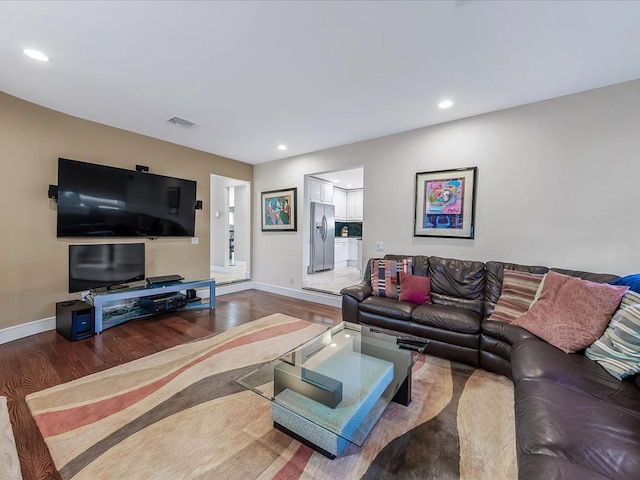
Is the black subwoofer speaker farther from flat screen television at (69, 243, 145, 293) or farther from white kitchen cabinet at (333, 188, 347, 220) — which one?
white kitchen cabinet at (333, 188, 347, 220)

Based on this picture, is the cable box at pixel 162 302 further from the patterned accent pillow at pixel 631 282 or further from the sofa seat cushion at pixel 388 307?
the patterned accent pillow at pixel 631 282

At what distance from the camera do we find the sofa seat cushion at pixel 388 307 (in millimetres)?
2775

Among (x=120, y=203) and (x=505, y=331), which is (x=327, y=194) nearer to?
(x=120, y=203)

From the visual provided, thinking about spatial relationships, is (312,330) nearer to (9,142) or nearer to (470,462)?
(470,462)

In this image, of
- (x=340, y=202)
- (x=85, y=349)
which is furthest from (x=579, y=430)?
(x=340, y=202)

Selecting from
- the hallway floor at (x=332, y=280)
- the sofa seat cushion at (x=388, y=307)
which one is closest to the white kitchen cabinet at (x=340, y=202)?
the hallway floor at (x=332, y=280)

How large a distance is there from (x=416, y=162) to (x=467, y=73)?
1.35 m

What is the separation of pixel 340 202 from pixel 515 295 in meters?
5.85

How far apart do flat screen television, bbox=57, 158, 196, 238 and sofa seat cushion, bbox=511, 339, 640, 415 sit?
4531 millimetres

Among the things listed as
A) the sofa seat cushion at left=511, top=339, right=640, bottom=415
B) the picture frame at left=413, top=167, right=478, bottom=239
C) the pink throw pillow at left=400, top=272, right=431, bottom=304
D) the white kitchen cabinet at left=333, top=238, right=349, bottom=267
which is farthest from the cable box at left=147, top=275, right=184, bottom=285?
the white kitchen cabinet at left=333, top=238, right=349, bottom=267

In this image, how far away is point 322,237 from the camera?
701 cm

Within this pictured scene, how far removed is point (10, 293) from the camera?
291 cm

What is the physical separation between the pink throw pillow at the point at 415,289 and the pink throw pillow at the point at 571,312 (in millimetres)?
897

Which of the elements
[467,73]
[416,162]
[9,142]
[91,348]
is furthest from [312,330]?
[9,142]
